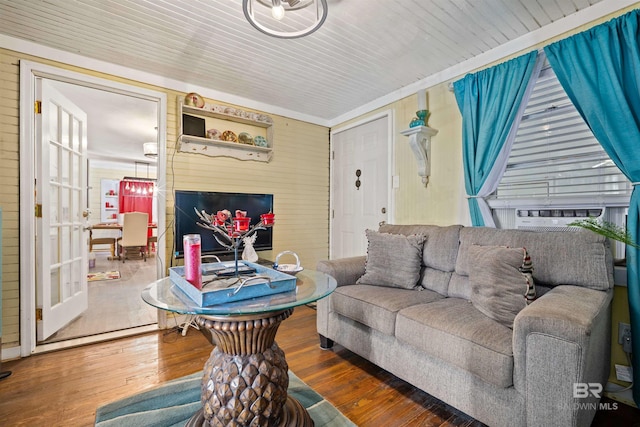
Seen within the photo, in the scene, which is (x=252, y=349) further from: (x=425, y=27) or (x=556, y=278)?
(x=425, y=27)

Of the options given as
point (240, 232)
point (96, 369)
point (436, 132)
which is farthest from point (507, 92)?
point (96, 369)

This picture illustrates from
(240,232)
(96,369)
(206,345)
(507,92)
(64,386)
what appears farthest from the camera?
(206,345)

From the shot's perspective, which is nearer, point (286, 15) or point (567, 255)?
point (567, 255)

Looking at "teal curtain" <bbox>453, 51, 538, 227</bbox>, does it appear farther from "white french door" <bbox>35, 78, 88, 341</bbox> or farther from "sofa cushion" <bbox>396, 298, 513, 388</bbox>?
"white french door" <bbox>35, 78, 88, 341</bbox>

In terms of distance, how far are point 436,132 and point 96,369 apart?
11.1 ft

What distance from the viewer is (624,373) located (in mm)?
1714

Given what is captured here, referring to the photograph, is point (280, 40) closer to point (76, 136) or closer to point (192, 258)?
point (192, 258)

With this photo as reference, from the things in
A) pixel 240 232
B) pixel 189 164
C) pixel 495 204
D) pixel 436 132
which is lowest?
pixel 240 232

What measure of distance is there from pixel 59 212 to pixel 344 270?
2.60 m

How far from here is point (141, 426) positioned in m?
1.45

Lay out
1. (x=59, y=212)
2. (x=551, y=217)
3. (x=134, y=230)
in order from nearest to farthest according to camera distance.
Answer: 1. (x=551, y=217)
2. (x=59, y=212)
3. (x=134, y=230)

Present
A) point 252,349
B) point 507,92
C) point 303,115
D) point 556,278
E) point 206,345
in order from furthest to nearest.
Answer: point 303,115, point 206,345, point 507,92, point 556,278, point 252,349

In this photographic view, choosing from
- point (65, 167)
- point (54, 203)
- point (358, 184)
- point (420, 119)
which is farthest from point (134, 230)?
point (420, 119)

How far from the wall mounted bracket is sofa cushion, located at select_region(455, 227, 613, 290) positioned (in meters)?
1.07
